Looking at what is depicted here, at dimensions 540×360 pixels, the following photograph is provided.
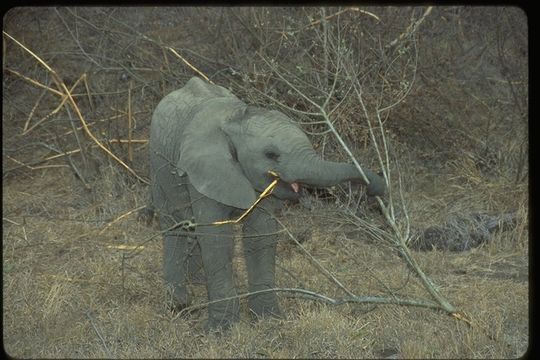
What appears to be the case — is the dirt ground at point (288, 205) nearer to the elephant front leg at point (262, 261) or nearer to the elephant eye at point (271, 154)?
the elephant front leg at point (262, 261)

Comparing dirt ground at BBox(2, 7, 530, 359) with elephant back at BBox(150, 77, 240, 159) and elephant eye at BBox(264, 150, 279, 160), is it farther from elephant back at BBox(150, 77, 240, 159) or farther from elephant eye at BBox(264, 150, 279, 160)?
elephant eye at BBox(264, 150, 279, 160)

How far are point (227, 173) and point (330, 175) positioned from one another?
754 millimetres

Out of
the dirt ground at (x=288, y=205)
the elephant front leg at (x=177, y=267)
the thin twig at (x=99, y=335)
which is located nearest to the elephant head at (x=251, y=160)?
the dirt ground at (x=288, y=205)

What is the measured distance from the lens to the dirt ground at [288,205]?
636 cm

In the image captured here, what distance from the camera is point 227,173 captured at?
6.34 meters

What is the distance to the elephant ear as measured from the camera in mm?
6324

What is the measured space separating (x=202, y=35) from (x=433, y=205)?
3.46 m

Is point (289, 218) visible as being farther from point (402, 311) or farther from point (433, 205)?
point (433, 205)

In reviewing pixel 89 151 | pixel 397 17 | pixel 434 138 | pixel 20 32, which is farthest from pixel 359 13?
pixel 20 32

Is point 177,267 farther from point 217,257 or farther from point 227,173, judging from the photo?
point 227,173

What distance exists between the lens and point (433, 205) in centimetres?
972

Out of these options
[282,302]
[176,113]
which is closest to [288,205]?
[282,302]

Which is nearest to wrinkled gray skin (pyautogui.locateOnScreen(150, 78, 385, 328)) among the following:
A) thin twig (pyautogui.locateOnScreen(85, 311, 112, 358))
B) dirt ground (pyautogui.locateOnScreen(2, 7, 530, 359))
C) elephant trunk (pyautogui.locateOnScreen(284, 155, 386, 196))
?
elephant trunk (pyautogui.locateOnScreen(284, 155, 386, 196))

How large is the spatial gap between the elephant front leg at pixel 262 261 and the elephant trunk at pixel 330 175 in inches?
28.1
